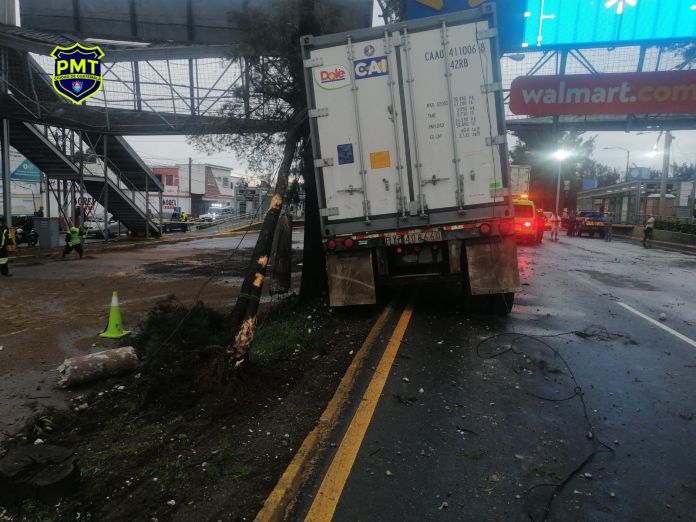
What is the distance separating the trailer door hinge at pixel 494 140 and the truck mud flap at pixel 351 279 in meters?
2.28

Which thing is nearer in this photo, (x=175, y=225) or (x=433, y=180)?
(x=433, y=180)

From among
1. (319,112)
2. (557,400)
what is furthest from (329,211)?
(557,400)

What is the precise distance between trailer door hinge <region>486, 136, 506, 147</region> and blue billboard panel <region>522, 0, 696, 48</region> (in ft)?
30.6

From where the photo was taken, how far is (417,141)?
22.8ft

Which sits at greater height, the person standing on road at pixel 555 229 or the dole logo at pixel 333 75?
the dole logo at pixel 333 75

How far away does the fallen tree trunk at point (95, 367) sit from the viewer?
202 inches

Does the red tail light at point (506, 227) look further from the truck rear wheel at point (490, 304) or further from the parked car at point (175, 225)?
the parked car at point (175, 225)

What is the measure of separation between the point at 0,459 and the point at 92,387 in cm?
198

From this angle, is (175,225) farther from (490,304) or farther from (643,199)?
(643,199)

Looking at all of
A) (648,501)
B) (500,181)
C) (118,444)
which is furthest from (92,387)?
(500,181)

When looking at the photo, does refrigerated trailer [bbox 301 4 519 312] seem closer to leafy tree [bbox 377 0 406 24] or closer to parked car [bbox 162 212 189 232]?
Result: leafy tree [bbox 377 0 406 24]

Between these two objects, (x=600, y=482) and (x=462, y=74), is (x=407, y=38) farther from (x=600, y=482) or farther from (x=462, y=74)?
(x=600, y=482)

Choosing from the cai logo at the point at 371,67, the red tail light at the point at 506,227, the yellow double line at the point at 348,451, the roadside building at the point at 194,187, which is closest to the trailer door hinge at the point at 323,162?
the cai logo at the point at 371,67

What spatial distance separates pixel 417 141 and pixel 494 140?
1.05 m
